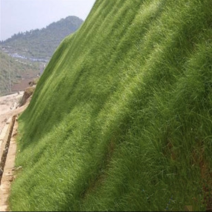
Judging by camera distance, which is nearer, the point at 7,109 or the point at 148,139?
the point at 148,139

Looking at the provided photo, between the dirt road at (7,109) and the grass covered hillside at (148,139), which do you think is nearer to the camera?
the grass covered hillside at (148,139)

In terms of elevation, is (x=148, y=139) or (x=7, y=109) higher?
(x=148, y=139)

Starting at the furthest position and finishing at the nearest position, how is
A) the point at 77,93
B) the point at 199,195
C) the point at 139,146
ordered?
the point at 77,93 < the point at 139,146 < the point at 199,195

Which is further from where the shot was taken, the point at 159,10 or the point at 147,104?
the point at 159,10

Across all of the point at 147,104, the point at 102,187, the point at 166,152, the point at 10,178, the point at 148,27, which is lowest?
the point at 10,178

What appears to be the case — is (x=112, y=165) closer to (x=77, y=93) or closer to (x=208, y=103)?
(x=208, y=103)

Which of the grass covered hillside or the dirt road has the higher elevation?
the grass covered hillside

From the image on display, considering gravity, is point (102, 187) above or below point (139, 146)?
below

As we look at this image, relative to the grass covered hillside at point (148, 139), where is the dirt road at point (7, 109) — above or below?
below

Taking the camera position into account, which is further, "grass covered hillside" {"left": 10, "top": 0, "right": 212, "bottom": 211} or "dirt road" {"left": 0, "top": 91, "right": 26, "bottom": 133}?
"dirt road" {"left": 0, "top": 91, "right": 26, "bottom": 133}

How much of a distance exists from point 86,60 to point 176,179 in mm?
7709

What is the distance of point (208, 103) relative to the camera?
10.3ft

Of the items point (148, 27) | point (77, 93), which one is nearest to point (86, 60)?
point (77, 93)

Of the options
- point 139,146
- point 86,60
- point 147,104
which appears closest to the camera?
point 139,146
